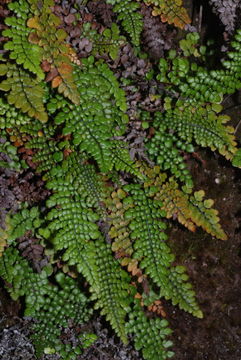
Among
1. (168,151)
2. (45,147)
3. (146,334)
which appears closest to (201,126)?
(168,151)

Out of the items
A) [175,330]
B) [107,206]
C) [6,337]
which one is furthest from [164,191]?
[6,337]

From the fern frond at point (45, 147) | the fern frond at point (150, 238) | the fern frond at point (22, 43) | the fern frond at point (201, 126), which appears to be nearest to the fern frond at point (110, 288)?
the fern frond at point (150, 238)

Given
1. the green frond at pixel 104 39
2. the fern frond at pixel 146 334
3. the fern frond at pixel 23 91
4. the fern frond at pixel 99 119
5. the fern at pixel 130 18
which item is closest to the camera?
the fern frond at pixel 23 91

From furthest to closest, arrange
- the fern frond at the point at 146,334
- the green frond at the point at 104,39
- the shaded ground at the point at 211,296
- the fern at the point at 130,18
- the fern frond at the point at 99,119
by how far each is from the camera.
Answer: the shaded ground at the point at 211,296, the fern frond at the point at 146,334, the green frond at the point at 104,39, the fern at the point at 130,18, the fern frond at the point at 99,119

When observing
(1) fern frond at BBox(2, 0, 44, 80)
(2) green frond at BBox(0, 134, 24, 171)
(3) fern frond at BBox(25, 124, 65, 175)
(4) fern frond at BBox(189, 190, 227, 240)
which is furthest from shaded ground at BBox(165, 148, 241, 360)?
(1) fern frond at BBox(2, 0, 44, 80)

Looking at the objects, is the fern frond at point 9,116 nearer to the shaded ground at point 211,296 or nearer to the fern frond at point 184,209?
the fern frond at point 184,209

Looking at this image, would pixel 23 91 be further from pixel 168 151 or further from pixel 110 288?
pixel 110 288
